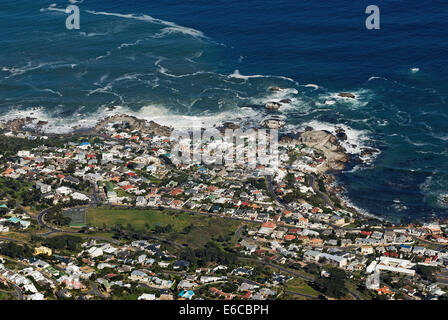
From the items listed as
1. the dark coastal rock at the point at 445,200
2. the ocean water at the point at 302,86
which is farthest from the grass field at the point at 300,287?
the dark coastal rock at the point at 445,200

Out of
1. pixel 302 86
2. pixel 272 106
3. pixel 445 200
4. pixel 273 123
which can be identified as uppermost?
pixel 302 86

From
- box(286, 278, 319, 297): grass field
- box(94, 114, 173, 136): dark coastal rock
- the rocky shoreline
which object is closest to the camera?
box(286, 278, 319, 297): grass field

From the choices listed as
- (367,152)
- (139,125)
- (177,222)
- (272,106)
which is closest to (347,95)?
(272,106)

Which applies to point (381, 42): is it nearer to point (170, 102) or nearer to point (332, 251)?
point (170, 102)

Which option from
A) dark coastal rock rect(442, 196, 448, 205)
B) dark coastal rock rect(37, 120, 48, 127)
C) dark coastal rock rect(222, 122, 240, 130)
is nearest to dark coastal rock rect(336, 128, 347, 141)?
dark coastal rock rect(222, 122, 240, 130)

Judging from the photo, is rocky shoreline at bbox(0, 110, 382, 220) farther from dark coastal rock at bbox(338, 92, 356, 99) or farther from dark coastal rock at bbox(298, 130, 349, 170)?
dark coastal rock at bbox(338, 92, 356, 99)

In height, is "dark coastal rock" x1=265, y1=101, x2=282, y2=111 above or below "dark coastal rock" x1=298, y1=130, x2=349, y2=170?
above

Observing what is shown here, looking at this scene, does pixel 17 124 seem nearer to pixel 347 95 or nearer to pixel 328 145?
pixel 328 145
